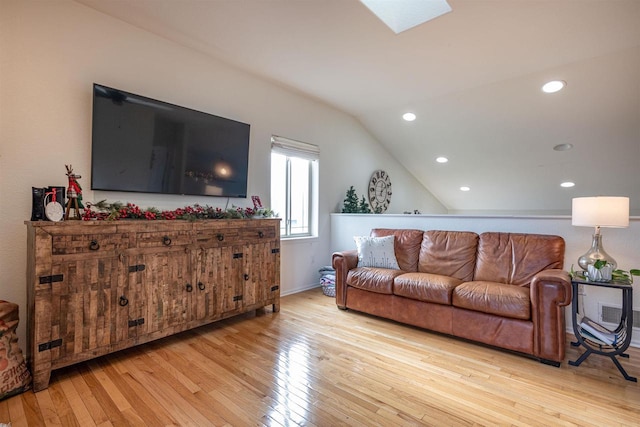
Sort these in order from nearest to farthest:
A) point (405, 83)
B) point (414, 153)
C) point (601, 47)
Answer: point (601, 47) < point (405, 83) < point (414, 153)

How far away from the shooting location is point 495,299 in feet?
7.93

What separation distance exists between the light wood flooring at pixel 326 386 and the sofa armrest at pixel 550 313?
0.13m

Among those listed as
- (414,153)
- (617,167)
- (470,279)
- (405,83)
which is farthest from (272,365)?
(617,167)

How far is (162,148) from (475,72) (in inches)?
131

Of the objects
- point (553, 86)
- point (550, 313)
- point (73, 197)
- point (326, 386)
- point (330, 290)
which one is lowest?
point (326, 386)

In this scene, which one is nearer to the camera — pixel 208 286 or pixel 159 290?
pixel 159 290

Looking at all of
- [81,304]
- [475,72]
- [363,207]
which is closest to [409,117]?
[475,72]

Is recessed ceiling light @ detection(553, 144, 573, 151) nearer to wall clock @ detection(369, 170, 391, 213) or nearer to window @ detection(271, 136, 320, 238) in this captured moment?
wall clock @ detection(369, 170, 391, 213)

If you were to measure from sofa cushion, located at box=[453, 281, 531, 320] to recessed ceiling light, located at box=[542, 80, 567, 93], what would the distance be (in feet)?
7.66

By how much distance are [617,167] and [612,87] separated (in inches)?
57.5

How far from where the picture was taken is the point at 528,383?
78.4 inches

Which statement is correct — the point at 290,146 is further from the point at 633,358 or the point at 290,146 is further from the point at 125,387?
the point at 633,358

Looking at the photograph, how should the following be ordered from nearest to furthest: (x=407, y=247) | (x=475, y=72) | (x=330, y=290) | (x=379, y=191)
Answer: (x=475, y=72), (x=407, y=247), (x=330, y=290), (x=379, y=191)

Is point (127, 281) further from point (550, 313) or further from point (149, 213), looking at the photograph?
point (550, 313)
